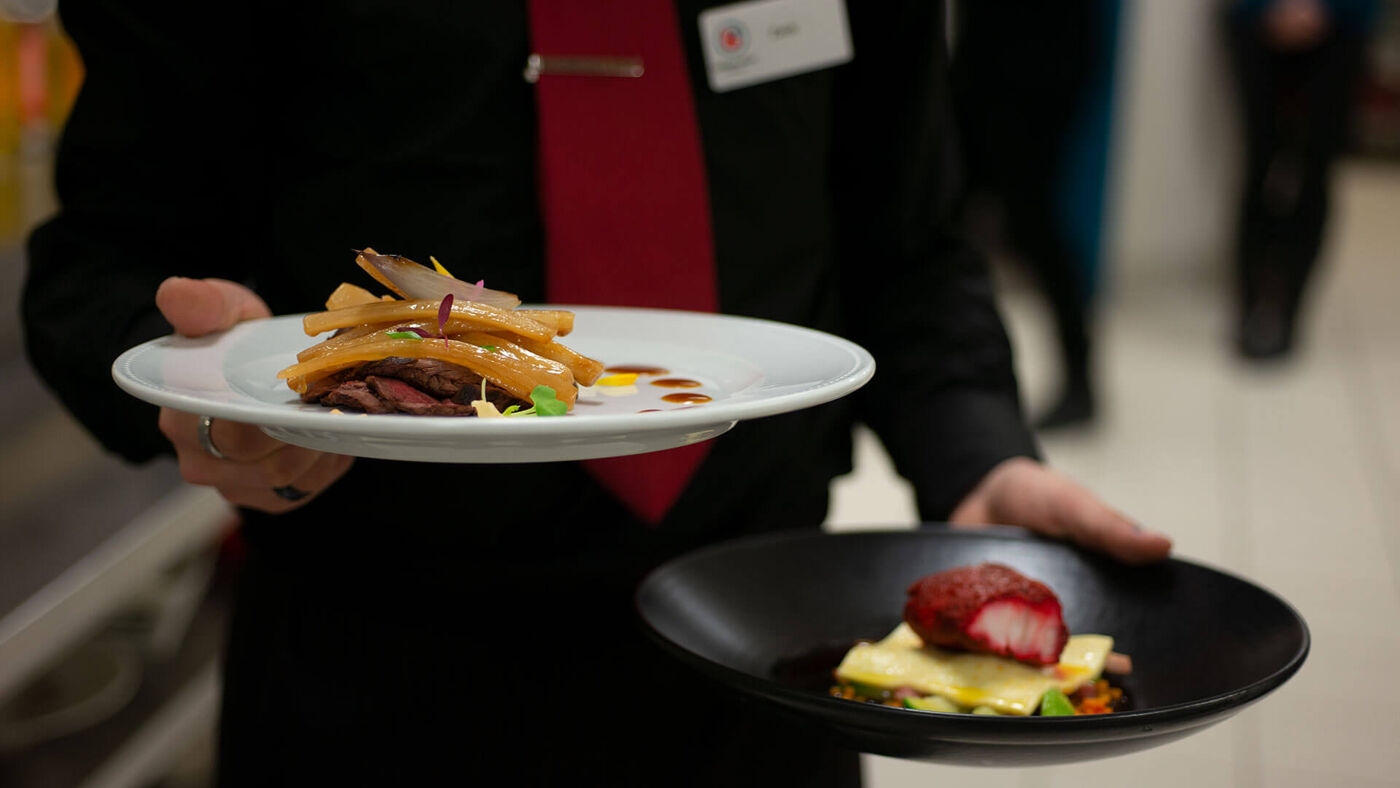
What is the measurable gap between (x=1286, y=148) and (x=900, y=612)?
4497mm

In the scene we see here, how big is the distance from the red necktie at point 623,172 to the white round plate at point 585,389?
11 centimetres

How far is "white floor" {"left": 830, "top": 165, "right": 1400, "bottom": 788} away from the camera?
8.41 feet

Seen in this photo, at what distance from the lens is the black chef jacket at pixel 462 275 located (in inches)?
37.5

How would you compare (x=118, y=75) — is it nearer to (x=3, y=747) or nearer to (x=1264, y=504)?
(x=3, y=747)

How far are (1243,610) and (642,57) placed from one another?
621 millimetres

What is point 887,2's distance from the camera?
1.13 m

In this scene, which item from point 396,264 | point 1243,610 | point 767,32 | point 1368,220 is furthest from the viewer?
point 1368,220

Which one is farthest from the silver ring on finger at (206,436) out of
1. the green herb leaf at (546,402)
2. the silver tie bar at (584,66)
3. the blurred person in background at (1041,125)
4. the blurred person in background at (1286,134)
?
the blurred person in background at (1286,134)

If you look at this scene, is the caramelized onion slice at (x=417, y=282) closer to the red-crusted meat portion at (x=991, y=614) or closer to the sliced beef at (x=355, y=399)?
the sliced beef at (x=355, y=399)

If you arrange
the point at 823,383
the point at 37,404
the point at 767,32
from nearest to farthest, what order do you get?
the point at 823,383, the point at 767,32, the point at 37,404

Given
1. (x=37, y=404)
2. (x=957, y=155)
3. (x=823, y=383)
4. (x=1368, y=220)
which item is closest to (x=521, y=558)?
(x=823, y=383)

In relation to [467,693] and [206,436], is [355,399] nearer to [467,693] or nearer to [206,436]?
[206,436]

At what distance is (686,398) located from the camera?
0.68m

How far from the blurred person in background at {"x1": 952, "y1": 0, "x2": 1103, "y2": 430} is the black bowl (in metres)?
3.19
